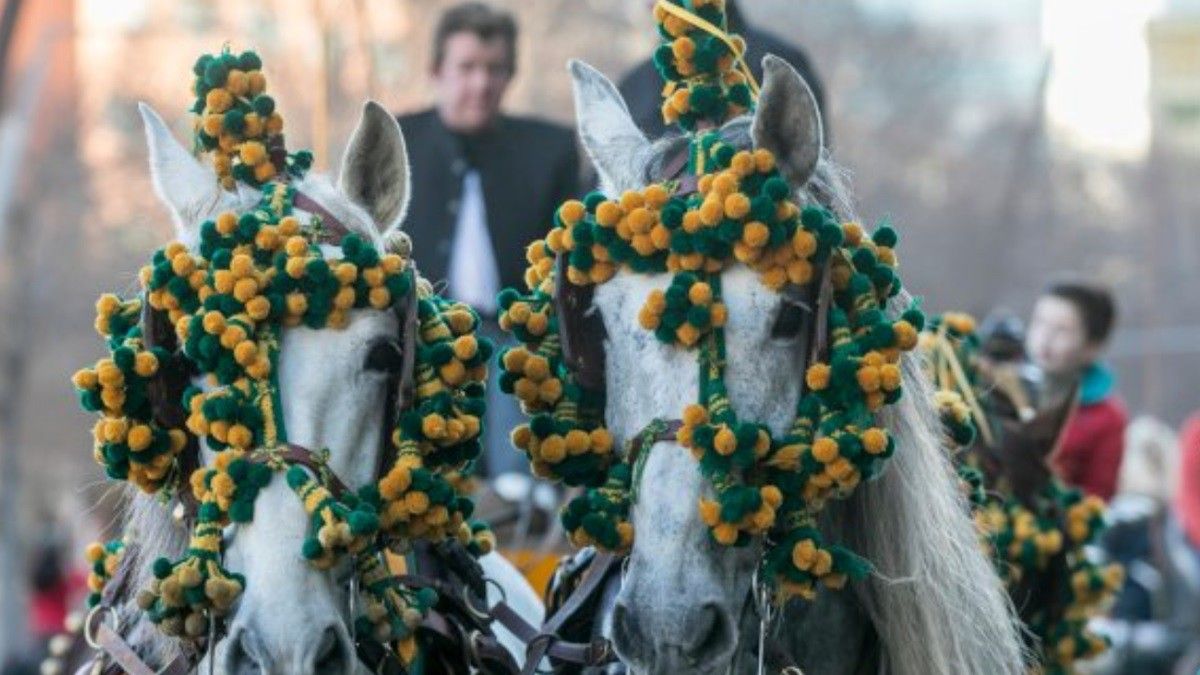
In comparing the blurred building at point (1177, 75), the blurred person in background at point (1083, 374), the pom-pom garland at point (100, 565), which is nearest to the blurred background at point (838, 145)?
the blurred building at point (1177, 75)

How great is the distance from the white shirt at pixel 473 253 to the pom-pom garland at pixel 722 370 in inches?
151

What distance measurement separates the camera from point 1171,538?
53.7ft

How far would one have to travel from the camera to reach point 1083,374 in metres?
9.67

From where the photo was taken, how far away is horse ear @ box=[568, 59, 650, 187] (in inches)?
243

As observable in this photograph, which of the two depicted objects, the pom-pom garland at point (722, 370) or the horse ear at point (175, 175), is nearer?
the pom-pom garland at point (722, 370)

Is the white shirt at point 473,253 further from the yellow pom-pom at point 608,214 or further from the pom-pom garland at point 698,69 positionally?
the yellow pom-pom at point 608,214

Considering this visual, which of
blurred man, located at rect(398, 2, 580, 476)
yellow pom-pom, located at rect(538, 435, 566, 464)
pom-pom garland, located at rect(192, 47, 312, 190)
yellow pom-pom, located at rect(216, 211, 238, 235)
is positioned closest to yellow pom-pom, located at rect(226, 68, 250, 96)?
pom-pom garland, located at rect(192, 47, 312, 190)

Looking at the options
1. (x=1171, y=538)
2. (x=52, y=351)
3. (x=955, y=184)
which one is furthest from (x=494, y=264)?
(x=955, y=184)

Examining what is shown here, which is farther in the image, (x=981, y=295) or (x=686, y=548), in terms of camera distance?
(x=981, y=295)

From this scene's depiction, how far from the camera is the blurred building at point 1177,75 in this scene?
159 feet

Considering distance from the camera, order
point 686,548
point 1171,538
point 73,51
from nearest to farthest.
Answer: point 686,548 < point 1171,538 < point 73,51

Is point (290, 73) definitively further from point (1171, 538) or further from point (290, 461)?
point (290, 461)

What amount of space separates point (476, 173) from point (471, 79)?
0.35m

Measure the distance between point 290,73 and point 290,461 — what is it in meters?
16.0
